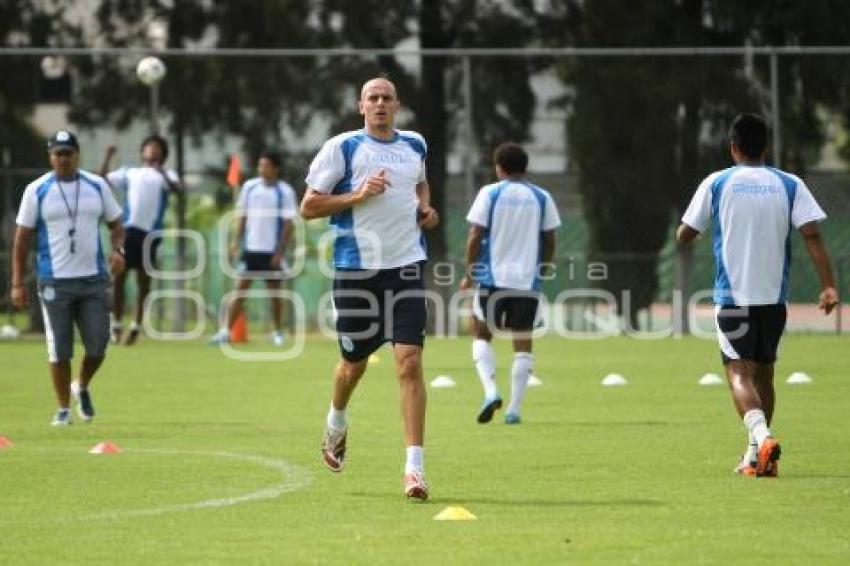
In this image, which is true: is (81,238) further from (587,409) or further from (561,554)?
(561,554)

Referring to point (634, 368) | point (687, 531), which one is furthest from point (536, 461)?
point (634, 368)

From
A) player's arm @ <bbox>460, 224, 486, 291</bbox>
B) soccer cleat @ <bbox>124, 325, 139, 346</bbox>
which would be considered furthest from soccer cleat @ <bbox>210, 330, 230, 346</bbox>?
player's arm @ <bbox>460, 224, 486, 291</bbox>

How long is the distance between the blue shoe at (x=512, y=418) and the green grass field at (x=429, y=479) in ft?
0.43

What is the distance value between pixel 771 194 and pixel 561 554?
401cm

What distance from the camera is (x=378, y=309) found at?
11219 millimetres

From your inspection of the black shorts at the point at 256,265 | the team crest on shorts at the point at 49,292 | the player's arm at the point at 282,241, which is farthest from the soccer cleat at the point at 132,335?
the team crest on shorts at the point at 49,292

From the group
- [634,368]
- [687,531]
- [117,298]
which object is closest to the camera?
[687,531]

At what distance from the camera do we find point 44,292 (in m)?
15.7

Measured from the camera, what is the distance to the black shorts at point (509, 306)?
1648cm

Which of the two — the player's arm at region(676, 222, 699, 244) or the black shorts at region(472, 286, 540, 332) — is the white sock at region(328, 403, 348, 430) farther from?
the black shorts at region(472, 286, 540, 332)

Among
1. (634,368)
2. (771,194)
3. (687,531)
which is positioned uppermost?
(771,194)

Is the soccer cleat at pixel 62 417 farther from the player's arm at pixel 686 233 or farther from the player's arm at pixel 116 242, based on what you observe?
the player's arm at pixel 686 233

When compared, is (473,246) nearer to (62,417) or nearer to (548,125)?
(62,417)

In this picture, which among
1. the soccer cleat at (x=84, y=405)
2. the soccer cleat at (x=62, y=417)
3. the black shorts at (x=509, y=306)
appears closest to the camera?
the soccer cleat at (x=62, y=417)
